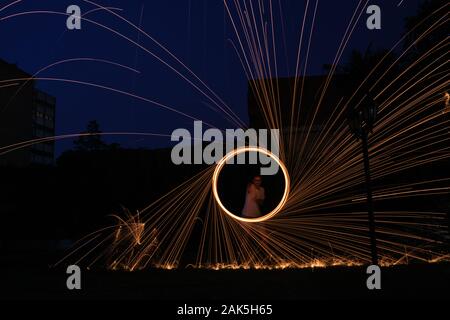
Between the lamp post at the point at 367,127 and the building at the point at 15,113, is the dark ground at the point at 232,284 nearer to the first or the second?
the lamp post at the point at 367,127

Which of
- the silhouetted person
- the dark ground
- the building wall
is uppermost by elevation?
the building wall

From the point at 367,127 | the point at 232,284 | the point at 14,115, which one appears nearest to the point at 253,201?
the point at 232,284

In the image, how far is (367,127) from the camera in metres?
6.63

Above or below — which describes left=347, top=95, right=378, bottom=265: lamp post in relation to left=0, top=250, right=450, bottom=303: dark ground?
above

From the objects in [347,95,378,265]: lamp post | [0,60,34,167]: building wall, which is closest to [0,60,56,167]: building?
[0,60,34,167]: building wall

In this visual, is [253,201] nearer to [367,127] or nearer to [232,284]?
[232,284]

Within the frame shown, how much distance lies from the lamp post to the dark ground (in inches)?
22.9

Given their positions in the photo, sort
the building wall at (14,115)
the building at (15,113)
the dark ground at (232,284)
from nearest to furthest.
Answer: the dark ground at (232,284) → the building at (15,113) → the building wall at (14,115)

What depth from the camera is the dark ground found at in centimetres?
578

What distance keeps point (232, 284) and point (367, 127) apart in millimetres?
2625

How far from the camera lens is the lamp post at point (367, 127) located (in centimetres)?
647

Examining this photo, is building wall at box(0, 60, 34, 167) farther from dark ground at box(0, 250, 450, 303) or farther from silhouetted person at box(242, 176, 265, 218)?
dark ground at box(0, 250, 450, 303)

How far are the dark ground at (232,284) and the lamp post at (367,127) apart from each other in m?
0.58

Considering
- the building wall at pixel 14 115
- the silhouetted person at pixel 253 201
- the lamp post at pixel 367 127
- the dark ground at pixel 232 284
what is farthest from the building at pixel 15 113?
the lamp post at pixel 367 127
